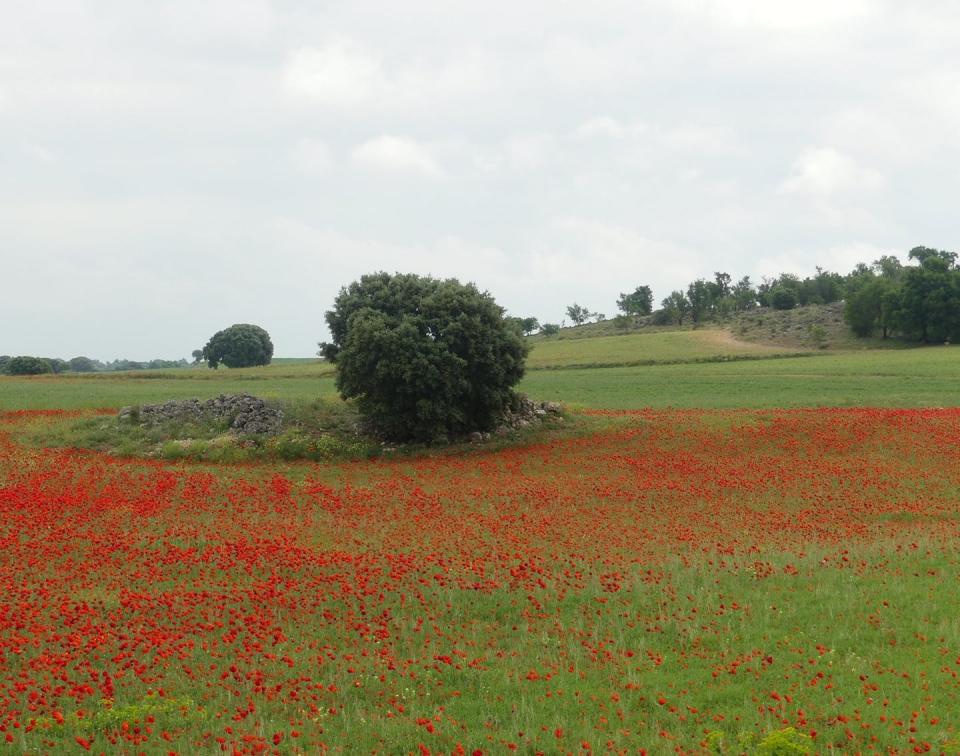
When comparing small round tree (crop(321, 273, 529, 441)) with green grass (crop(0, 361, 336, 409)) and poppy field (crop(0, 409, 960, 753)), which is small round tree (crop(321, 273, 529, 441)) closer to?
green grass (crop(0, 361, 336, 409))

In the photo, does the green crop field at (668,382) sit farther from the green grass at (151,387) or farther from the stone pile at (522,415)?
the stone pile at (522,415)

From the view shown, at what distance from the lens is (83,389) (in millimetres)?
67562

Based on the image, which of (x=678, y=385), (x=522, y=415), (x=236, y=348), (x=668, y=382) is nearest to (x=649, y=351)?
(x=668, y=382)

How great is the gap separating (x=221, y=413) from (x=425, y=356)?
11270 mm

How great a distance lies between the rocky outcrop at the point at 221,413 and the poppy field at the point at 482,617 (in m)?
11.6

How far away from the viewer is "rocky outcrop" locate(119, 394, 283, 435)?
37.0 m

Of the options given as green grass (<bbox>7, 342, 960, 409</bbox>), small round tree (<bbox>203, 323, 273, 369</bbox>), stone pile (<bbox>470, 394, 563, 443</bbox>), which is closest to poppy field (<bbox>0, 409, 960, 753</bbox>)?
stone pile (<bbox>470, 394, 563, 443</bbox>)

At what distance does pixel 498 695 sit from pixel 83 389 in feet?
222

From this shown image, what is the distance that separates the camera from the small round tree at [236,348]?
153 metres

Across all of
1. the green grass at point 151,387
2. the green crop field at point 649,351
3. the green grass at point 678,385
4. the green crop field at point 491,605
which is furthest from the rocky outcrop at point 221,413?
the green crop field at point 649,351

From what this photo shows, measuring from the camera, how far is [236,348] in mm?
153125

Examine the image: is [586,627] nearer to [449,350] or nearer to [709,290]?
[449,350]

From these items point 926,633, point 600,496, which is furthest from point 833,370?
point 926,633

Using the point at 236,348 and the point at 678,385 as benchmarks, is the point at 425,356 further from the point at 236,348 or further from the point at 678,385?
the point at 236,348
